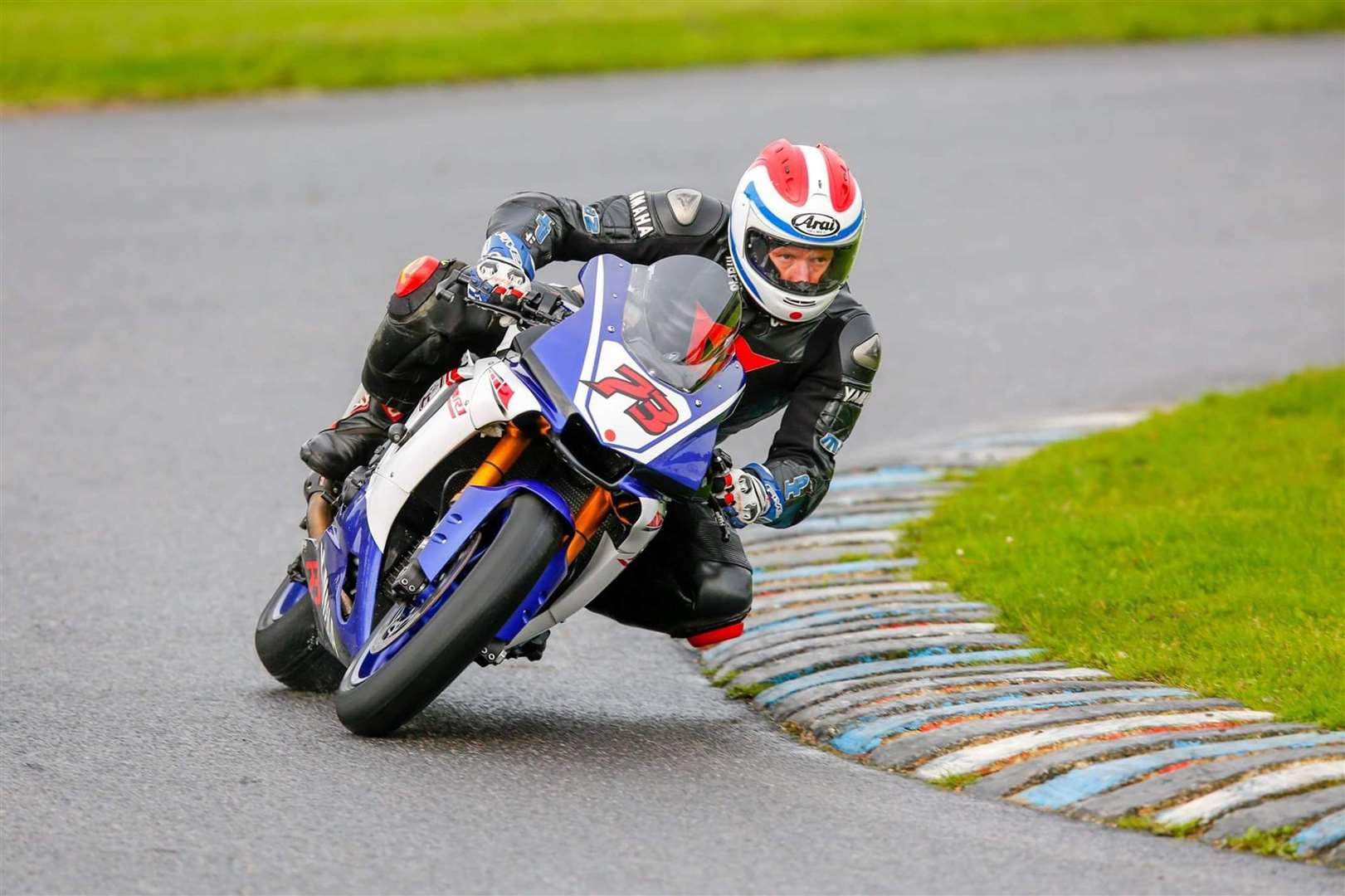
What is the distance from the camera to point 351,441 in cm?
636

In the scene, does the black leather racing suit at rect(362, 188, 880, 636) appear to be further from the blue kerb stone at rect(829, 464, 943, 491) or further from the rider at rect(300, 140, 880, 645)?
the blue kerb stone at rect(829, 464, 943, 491)

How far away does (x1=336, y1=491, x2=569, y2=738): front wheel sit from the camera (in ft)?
17.3

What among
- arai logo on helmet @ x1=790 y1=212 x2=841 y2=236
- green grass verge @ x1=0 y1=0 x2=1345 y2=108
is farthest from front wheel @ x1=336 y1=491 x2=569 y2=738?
green grass verge @ x1=0 y1=0 x2=1345 y2=108

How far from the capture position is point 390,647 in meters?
5.52

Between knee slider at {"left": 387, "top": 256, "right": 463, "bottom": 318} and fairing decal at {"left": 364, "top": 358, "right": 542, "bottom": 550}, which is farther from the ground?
knee slider at {"left": 387, "top": 256, "right": 463, "bottom": 318}

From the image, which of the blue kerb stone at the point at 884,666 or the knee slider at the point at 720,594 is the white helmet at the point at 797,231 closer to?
the knee slider at the point at 720,594

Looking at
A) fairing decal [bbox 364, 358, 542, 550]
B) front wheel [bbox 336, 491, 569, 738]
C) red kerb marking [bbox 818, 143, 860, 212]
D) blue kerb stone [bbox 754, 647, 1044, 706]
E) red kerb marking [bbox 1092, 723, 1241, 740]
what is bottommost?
blue kerb stone [bbox 754, 647, 1044, 706]

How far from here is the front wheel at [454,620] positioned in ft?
17.3

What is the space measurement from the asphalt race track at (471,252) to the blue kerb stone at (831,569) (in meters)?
0.64

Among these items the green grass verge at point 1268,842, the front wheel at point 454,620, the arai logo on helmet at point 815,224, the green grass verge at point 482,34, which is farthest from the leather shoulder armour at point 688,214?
the green grass verge at point 482,34

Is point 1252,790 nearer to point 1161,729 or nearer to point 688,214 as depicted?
point 1161,729

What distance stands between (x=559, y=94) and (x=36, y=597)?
10.9 meters

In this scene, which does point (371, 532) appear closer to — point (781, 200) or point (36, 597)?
point (781, 200)

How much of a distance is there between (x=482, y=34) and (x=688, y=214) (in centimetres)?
1350
